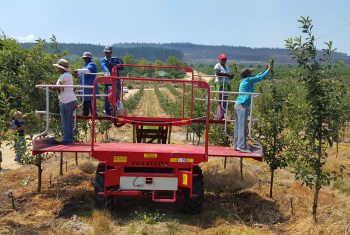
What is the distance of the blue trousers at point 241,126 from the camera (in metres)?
6.14

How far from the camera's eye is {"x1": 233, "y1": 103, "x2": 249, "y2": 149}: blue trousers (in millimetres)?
6145

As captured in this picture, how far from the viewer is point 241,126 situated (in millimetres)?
6188

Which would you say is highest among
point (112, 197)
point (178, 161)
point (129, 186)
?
point (178, 161)

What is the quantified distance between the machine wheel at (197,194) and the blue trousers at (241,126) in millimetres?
1058

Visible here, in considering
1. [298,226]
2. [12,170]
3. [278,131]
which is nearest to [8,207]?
[12,170]

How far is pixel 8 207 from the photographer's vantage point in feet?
20.7

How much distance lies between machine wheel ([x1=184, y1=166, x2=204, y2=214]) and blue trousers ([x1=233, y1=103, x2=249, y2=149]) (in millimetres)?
1058

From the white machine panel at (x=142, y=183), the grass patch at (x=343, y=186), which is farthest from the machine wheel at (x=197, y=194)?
the grass patch at (x=343, y=186)

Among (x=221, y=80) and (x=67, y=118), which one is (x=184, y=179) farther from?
(x=221, y=80)

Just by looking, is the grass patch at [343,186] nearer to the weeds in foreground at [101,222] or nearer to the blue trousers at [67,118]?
the weeds in foreground at [101,222]

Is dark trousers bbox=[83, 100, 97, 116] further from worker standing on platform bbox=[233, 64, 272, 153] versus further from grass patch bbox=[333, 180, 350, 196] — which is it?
grass patch bbox=[333, 180, 350, 196]

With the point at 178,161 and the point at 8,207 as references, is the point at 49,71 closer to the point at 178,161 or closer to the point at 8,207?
the point at 8,207

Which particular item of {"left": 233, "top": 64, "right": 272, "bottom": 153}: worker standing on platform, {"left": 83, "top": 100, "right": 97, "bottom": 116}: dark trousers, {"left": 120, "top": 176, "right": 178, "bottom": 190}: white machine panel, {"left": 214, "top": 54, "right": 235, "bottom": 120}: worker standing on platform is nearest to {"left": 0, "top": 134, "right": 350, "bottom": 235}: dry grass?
{"left": 120, "top": 176, "right": 178, "bottom": 190}: white machine panel

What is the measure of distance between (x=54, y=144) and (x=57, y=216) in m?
1.54
